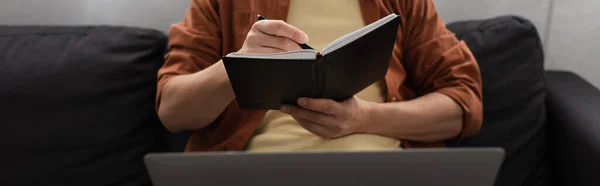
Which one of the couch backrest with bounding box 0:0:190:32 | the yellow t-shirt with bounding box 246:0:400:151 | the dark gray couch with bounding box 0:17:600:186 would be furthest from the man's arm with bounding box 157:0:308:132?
the couch backrest with bounding box 0:0:190:32

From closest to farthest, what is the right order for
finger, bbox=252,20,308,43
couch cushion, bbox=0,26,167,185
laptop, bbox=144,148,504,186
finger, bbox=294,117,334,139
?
1. laptop, bbox=144,148,504,186
2. finger, bbox=252,20,308,43
3. finger, bbox=294,117,334,139
4. couch cushion, bbox=0,26,167,185

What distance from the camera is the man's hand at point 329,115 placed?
87 centimetres

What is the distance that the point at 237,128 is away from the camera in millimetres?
1048

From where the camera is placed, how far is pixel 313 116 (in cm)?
90

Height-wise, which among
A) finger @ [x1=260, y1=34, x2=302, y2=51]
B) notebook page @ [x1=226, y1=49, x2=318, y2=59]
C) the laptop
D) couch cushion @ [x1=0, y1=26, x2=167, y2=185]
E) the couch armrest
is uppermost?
notebook page @ [x1=226, y1=49, x2=318, y2=59]

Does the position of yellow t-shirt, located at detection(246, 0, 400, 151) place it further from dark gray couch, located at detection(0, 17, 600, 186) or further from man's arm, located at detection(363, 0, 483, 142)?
dark gray couch, located at detection(0, 17, 600, 186)

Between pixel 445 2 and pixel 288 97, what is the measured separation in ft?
2.46

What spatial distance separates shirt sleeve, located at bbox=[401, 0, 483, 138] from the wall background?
0.35 meters

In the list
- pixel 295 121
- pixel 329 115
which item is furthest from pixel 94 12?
pixel 329 115

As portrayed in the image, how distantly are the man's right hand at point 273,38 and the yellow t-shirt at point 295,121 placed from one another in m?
0.21

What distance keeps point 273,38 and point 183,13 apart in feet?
2.17

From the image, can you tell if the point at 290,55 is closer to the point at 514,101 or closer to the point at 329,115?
the point at 329,115

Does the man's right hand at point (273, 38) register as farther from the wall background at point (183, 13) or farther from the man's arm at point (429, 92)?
the wall background at point (183, 13)

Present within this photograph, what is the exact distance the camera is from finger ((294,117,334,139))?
925mm
